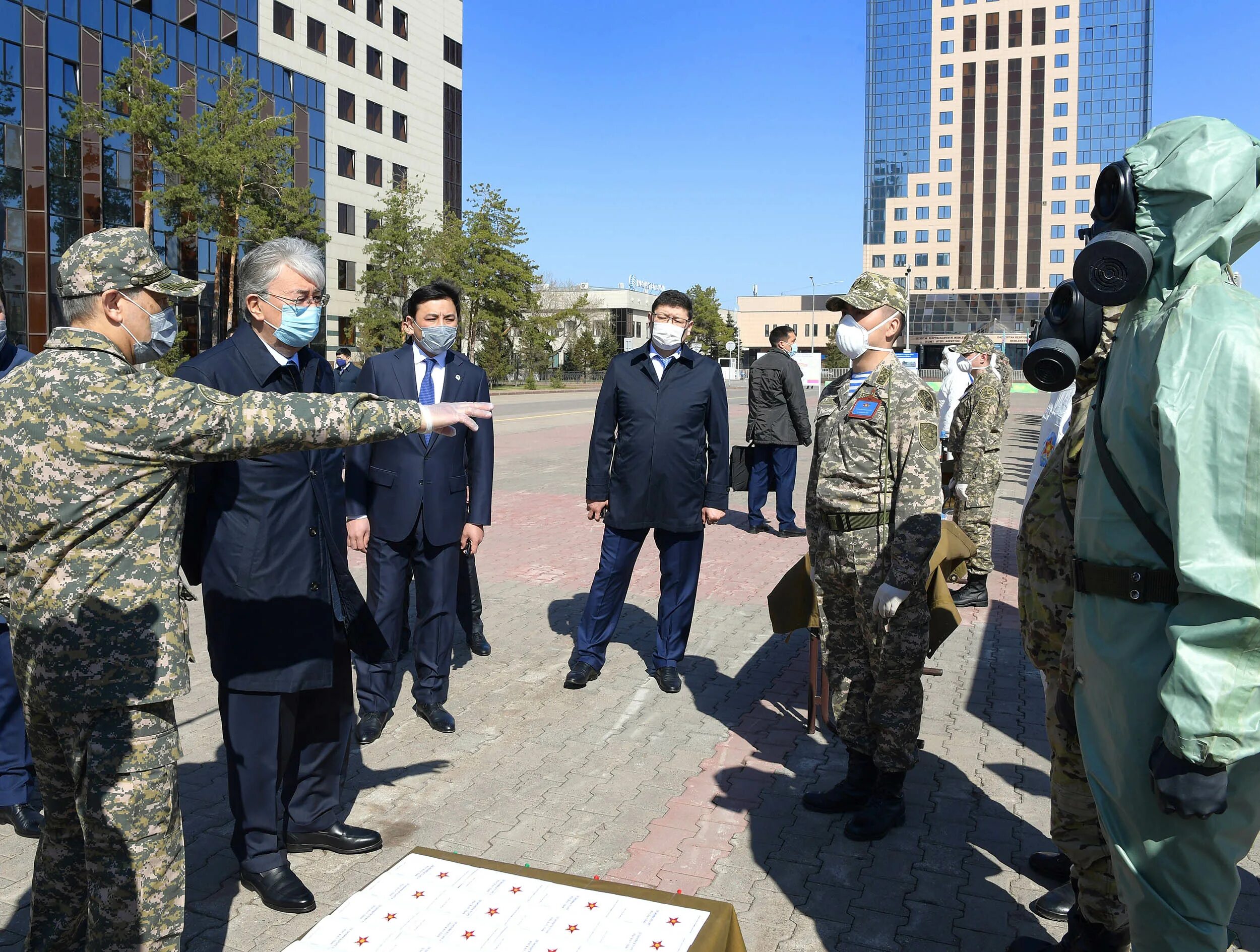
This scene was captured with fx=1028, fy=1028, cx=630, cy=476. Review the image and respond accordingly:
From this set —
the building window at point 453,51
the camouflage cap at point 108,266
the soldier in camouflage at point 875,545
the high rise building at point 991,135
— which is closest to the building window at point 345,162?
the building window at point 453,51

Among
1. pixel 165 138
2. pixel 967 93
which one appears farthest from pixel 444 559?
pixel 967 93

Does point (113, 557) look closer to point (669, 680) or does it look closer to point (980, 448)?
point (669, 680)

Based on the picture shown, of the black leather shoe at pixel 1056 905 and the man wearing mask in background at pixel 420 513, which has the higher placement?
the man wearing mask in background at pixel 420 513

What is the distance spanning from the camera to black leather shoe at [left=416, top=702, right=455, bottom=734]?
208 inches

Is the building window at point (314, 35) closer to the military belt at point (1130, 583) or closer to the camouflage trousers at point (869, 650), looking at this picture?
the camouflage trousers at point (869, 650)

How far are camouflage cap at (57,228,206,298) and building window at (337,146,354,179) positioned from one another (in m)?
56.5

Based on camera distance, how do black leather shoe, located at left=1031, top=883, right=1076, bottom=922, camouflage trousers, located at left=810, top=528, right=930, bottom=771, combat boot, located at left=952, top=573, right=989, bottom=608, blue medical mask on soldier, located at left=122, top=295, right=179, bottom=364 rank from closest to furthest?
blue medical mask on soldier, located at left=122, top=295, right=179, bottom=364
black leather shoe, located at left=1031, top=883, right=1076, bottom=922
camouflage trousers, located at left=810, top=528, right=930, bottom=771
combat boot, located at left=952, top=573, right=989, bottom=608

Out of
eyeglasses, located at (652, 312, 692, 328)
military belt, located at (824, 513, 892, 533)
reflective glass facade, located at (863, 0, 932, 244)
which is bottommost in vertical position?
military belt, located at (824, 513, 892, 533)

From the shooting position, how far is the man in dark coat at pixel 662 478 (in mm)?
6020

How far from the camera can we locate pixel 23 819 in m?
4.13

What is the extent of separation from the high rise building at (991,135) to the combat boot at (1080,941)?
101621 mm

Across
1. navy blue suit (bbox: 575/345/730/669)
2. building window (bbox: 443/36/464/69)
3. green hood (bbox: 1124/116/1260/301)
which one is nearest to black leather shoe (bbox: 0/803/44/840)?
navy blue suit (bbox: 575/345/730/669)

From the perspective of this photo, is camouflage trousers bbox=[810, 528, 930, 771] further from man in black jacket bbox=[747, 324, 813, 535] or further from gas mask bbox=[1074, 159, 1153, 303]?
man in black jacket bbox=[747, 324, 813, 535]

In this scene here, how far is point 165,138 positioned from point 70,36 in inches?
279
